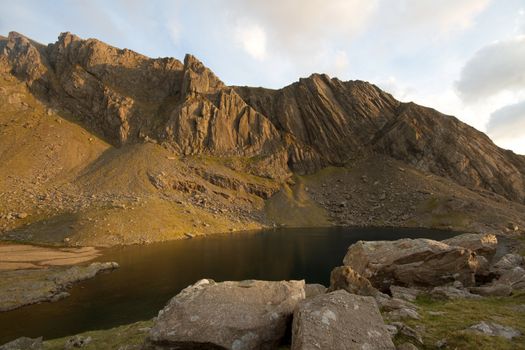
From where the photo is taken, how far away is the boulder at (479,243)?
37812mm

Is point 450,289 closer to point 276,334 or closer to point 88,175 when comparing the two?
point 276,334

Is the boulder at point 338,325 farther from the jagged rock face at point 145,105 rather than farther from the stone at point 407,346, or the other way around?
the jagged rock face at point 145,105

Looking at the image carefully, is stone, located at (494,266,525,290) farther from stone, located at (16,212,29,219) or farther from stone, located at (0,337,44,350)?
stone, located at (16,212,29,219)

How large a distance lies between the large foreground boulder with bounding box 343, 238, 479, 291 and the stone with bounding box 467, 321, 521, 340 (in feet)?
44.2

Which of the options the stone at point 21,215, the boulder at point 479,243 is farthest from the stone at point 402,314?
the stone at point 21,215

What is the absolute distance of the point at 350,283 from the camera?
24484 millimetres

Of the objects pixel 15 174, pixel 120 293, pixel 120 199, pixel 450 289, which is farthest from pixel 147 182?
pixel 450 289

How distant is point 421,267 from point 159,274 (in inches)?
1705

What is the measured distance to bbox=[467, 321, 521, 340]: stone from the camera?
49.9ft

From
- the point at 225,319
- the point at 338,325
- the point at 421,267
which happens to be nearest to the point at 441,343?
the point at 338,325

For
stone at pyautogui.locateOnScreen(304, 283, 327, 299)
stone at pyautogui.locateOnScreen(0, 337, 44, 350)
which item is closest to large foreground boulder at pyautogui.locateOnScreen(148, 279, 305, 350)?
stone at pyautogui.locateOnScreen(304, 283, 327, 299)

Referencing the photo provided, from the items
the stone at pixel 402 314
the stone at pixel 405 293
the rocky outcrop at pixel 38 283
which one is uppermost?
the stone at pixel 402 314

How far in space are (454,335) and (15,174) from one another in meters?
146

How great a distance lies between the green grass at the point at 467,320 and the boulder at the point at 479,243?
574 inches
